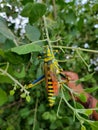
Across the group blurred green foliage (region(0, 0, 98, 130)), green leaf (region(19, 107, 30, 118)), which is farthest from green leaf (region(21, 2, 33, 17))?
green leaf (region(19, 107, 30, 118))

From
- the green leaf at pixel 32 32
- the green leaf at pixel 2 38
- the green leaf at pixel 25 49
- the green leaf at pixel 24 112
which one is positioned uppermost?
the green leaf at pixel 32 32

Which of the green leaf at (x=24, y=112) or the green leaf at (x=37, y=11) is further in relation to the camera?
the green leaf at (x=24, y=112)

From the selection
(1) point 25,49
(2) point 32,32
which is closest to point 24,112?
(2) point 32,32

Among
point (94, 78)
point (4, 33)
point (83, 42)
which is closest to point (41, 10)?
point (4, 33)

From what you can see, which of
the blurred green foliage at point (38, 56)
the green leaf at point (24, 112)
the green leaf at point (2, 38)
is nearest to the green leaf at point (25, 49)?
the blurred green foliage at point (38, 56)

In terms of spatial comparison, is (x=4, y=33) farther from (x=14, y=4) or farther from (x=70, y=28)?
(x=70, y=28)

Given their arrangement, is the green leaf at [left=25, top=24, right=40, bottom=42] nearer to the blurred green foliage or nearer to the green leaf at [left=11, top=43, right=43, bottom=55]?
the blurred green foliage

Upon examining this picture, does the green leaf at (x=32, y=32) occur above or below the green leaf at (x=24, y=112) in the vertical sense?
above

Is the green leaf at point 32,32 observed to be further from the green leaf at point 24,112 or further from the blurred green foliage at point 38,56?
the green leaf at point 24,112
